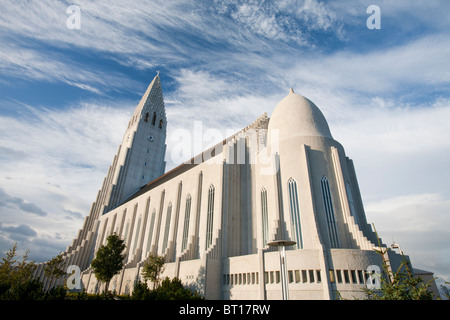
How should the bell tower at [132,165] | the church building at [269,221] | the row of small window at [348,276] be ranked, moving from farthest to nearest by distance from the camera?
the bell tower at [132,165]
the church building at [269,221]
the row of small window at [348,276]

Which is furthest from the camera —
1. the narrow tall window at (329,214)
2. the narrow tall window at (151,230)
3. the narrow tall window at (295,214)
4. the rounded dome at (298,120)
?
the narrow tall window at (151,230)

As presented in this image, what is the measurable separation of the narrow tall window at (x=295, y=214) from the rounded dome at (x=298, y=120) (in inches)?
224

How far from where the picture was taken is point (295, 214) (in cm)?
2245

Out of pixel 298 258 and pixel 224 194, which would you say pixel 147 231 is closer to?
pixel 224 194

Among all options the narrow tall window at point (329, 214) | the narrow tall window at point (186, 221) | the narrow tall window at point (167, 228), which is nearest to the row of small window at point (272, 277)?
the narrow tall window at point (329, 214)

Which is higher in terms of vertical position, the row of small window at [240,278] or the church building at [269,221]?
the church building at [269,221]

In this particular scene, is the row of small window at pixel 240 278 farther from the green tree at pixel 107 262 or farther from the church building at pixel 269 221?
the green tree at pixel 107 262

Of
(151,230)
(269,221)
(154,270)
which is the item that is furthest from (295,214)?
(151,230)

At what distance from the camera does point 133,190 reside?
59562 millimetres

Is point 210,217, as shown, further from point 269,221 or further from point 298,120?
point 298,120

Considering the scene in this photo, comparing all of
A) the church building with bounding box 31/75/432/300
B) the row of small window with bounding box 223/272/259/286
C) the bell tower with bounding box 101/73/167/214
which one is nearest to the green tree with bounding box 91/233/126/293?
the church building with bounding box 31/75/432/300

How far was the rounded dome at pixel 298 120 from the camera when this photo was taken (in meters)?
26.6

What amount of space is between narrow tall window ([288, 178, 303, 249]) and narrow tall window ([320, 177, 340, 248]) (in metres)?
2.47
